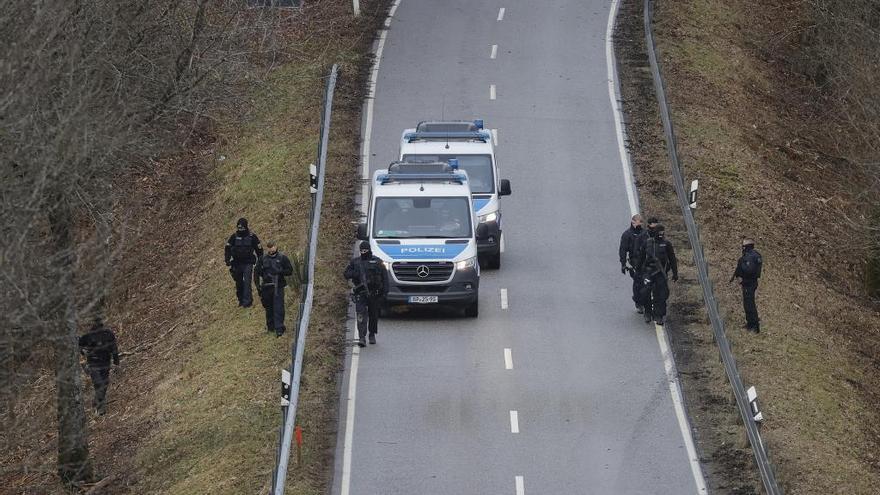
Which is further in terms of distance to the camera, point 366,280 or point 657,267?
point 657,267

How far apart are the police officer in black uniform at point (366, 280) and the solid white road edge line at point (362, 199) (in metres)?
0.81

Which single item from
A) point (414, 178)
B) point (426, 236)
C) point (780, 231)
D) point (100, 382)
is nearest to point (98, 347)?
point (100, 382)

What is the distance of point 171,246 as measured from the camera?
3506 centimetres

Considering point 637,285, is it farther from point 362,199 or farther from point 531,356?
point 362,199

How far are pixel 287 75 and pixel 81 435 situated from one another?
19815 mm

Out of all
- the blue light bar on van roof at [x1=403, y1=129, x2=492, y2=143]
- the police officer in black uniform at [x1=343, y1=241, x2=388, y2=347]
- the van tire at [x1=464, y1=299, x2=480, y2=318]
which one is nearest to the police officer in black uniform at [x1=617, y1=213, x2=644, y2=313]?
the van tire at [x1=464, y1=299, x2=480, y2=318]

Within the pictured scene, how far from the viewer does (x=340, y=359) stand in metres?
25.1

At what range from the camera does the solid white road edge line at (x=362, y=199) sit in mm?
21188

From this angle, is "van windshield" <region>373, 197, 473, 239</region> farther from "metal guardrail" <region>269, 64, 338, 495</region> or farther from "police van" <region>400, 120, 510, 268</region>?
"metal guardrail" <region>269, 64, 338, 495</region>

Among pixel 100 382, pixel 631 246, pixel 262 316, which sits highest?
pixel 631 246

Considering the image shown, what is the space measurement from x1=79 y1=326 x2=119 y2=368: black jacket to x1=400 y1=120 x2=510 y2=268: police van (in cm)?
693

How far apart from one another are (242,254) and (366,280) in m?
2.79

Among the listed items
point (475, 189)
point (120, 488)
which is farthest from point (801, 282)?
point (120, 488)

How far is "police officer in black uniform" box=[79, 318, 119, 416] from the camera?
24.7 m
